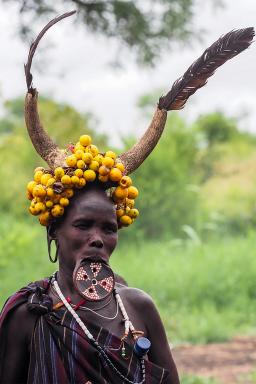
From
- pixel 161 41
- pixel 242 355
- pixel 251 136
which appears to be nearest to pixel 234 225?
pixel 242 355

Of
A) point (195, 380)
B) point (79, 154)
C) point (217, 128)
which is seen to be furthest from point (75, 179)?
point (217, 128)

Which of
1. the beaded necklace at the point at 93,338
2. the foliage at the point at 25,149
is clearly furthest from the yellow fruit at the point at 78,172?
the foliage at the point at 25,149

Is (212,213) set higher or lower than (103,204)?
higher

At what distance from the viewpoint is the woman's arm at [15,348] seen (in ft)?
8.50

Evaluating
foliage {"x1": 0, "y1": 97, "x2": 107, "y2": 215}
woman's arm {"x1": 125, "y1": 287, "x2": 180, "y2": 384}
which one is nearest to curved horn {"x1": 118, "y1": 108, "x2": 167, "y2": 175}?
woman's arm {"x1": 125, "y1": 287, "x2": 180, "y2": 384}

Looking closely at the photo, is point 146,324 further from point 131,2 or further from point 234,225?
point 234,225

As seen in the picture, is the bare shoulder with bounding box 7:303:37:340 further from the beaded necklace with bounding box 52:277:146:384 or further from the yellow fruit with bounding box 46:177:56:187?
the yellow fruit with bounding box 46:177:56:187

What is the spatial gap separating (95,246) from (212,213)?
56.1 feet

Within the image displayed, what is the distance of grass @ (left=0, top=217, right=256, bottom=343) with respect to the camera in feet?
33.7

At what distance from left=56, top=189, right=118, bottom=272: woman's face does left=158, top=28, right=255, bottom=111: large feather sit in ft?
1.63

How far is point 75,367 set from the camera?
2520 mm

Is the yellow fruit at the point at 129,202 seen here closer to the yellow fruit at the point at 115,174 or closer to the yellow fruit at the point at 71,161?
the yellow fruit at the point at 115,174

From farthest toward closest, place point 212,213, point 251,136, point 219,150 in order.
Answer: point 251,136, point 219,150, point 212,213

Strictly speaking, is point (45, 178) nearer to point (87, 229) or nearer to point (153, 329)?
point (87, 229)
